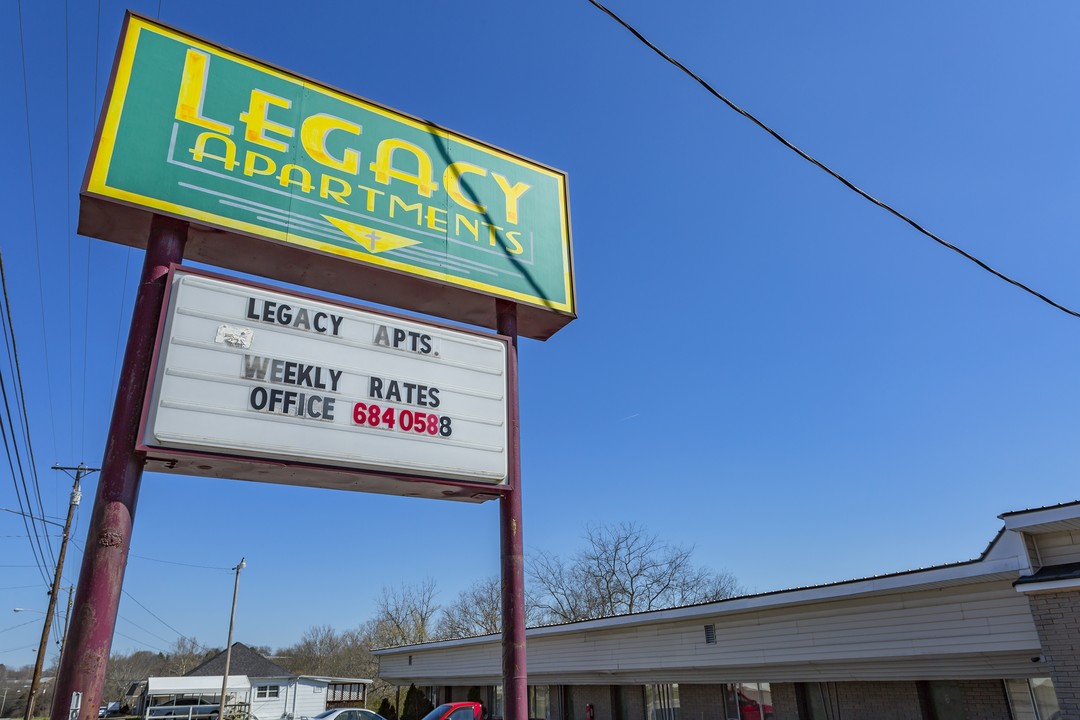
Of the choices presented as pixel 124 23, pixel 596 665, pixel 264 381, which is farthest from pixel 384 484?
pixel 596 665

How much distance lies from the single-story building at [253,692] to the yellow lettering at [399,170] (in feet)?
→ 152

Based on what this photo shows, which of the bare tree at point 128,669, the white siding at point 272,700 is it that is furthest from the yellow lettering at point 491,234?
the bare tree at point 128,669

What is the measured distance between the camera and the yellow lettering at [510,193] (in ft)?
24.4

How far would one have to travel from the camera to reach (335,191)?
639 centimetres

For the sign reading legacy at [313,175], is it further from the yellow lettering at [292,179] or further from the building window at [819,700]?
the building window at [819,700]

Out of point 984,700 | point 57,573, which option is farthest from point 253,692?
point 984,700

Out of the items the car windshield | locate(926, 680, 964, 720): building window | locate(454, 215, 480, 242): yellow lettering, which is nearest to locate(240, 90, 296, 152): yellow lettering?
locate(454, 215, 480, 242): yellow lettering

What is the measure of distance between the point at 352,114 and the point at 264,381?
9.63 ft

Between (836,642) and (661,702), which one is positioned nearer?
(836,642)

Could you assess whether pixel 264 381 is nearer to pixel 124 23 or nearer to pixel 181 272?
pixel 181 272

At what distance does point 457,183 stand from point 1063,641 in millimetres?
10914

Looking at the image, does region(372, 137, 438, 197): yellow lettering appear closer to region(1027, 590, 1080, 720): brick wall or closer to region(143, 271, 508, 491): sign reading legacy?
region(143, 271, 508, 491): sign reading legacy

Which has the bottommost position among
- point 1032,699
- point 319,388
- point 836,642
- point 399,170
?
point 1032,699

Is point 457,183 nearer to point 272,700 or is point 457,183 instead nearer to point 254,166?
point 254,166
